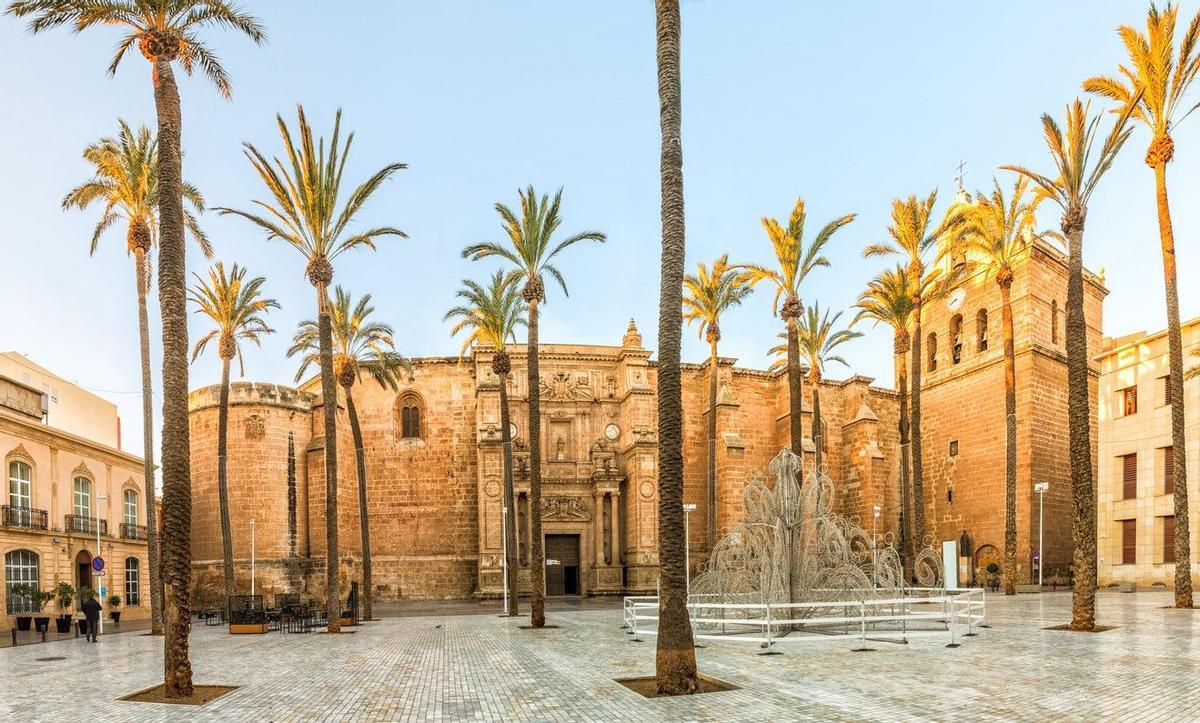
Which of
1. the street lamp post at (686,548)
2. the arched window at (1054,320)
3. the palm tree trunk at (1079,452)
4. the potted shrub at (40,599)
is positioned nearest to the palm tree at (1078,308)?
the palm tree trunk at (1079,452)

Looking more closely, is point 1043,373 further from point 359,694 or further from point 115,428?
point 115,428

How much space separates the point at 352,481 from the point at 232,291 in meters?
13.8

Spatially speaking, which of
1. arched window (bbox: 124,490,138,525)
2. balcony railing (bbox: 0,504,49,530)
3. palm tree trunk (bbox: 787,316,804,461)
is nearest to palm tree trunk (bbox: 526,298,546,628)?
palm tree trunk (bbox: 787,316,804,461)

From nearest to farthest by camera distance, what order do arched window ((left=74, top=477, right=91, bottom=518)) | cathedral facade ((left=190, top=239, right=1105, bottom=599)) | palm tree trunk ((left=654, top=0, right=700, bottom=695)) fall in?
palm tree trunk ((left=654, top=0, right=700, bottom=695)), arched window ((left=74, top=477, right=91, bottom=518)), cathedral facade ((left=190, top=239, right=1105, bottom=599))

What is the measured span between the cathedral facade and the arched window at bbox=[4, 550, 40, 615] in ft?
31.9

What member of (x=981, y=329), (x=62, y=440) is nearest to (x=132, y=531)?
(x=62, y=440)

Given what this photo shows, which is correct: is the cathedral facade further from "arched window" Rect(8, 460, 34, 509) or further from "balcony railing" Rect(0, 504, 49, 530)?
"arched window" Rect(8, 460, 34, 509)

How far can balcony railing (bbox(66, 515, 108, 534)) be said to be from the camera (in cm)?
3053

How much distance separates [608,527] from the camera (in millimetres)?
40188

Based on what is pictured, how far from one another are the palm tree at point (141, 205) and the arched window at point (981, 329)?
3494 cm

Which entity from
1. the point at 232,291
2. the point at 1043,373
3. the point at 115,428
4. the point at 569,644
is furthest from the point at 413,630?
the point at 115,428

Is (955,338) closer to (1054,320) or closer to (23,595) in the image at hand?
(1054,320)

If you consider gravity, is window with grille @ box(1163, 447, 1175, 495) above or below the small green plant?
above

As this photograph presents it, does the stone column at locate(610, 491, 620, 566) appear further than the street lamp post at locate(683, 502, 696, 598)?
Yes
